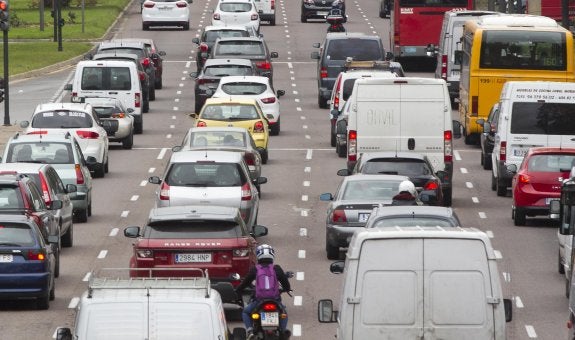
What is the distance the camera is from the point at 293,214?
113 ft

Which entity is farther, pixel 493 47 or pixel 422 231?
pixel 493 47

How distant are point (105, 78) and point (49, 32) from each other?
28747 mm

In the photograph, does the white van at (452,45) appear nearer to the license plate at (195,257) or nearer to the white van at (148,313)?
the license plate at (195,257)

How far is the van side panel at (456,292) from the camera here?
52.7 feet

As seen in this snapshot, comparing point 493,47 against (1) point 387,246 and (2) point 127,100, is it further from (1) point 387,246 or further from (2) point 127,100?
(1) point 387,246

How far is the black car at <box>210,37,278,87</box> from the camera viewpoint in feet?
181

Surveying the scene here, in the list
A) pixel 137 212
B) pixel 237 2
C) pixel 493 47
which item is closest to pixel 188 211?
pixel 137 212

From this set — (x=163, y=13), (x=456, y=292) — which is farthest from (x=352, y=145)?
(x=163, y=13)

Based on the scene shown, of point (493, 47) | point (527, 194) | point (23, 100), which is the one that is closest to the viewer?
point (527, 194)

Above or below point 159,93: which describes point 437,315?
above

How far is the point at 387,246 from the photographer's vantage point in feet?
53.6

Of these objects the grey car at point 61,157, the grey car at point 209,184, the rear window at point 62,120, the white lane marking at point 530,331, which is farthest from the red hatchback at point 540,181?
the rear window at point 62,120

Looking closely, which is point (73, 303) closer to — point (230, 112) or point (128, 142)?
point (230, 112)

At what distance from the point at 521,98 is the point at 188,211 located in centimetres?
1419
